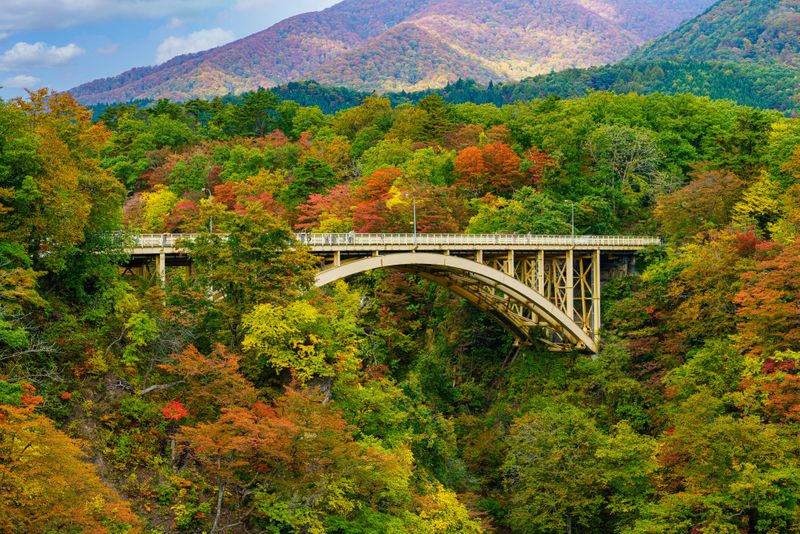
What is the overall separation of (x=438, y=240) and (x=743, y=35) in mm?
139299

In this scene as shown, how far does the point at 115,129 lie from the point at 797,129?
65269 mm

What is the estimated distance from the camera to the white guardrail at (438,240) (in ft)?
122

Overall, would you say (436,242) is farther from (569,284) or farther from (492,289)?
(569,284)

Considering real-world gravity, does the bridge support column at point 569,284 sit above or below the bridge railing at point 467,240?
below

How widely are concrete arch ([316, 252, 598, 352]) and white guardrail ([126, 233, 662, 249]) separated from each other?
29.9 inches

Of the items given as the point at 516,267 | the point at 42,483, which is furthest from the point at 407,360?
the point at 42,483

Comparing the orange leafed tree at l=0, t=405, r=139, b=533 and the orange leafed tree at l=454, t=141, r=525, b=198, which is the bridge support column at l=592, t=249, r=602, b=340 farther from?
the orange leafed tree at l=0, t=405, r=139, b=533

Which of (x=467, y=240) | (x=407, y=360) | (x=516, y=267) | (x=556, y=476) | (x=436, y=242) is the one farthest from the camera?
(x=407, y=360)

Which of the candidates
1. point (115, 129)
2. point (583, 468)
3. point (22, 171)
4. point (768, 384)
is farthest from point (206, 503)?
point (115, 129)

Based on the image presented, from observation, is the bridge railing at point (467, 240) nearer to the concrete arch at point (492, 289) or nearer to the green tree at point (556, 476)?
the concrete arch at point (492, 289)

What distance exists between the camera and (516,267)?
2046 inches

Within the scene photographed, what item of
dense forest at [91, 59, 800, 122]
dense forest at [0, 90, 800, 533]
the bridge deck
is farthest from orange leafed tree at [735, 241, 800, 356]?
dense forest at [91, 59, 800, 122]

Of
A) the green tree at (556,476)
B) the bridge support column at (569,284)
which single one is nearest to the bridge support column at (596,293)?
the bridge support column at (569,284)

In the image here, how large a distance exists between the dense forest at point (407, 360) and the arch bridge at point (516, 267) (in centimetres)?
159
